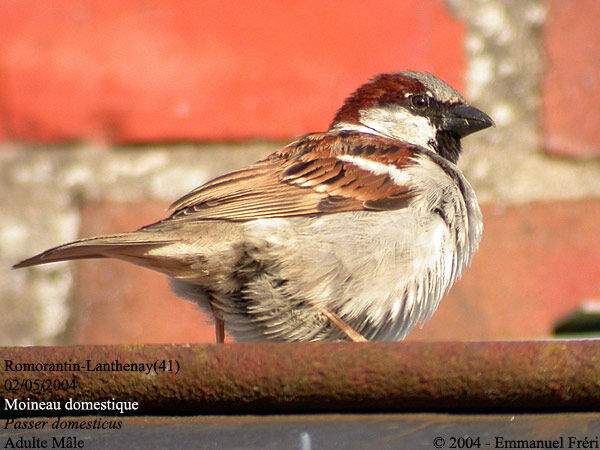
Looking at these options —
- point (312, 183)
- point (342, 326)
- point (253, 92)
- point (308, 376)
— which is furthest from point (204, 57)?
point (308, 376)

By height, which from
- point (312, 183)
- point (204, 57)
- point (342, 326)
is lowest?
point (342, 326)

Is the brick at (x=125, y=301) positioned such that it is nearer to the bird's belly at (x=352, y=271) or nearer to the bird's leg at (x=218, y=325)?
the bird's leg at (x=218, y=325)

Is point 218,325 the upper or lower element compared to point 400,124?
lower

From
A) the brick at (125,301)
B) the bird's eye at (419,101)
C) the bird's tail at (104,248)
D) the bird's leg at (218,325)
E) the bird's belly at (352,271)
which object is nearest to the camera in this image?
the bird's tail at (104,248)

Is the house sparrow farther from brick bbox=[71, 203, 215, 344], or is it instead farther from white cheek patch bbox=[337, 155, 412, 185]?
brick bbox=[71, 203, 215, 344]

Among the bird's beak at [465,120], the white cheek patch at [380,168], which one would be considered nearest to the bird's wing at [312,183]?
the white cheek patch at [380,168]

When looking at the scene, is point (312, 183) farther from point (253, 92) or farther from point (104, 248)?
point (104, 248)

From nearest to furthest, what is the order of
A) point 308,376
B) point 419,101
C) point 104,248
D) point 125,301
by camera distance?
point 308,376
point 104,248
point 125,301
point 419,101

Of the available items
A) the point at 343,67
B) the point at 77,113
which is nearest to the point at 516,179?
the point at 343,67
